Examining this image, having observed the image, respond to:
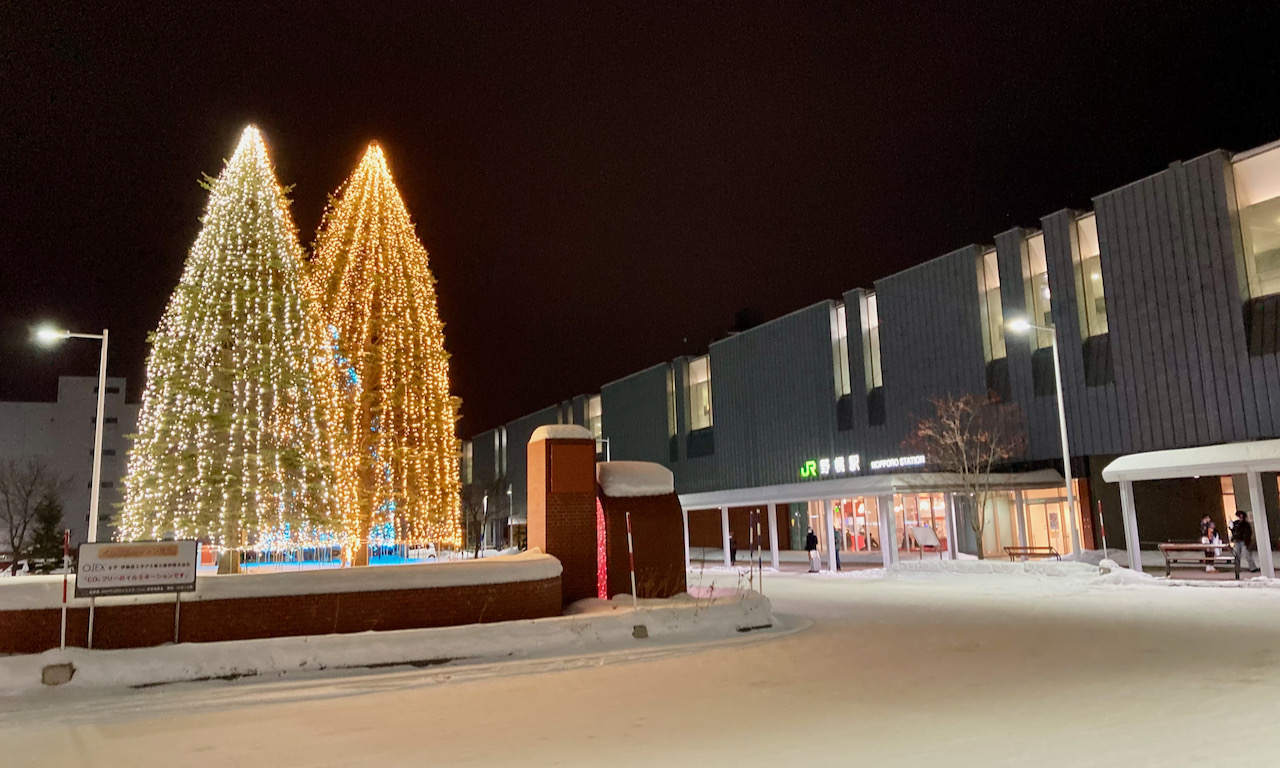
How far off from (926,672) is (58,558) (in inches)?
1315

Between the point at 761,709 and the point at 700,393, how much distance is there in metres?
49.5

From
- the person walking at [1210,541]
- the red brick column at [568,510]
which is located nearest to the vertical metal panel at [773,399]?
the person walking at [1210,541]

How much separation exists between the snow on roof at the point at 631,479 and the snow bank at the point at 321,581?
2.43 metres

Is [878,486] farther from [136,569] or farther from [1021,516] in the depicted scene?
[136,569]

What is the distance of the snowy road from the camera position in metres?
6.43

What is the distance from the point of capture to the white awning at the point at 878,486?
2997 cm

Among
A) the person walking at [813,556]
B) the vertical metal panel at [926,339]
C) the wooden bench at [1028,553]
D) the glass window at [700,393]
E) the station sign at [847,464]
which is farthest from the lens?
the glass window at [700,393]

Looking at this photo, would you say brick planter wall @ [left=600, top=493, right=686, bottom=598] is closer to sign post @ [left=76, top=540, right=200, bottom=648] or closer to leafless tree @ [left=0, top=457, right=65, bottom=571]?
sign post @ [left=76, top=540, right=200, bottom=648]

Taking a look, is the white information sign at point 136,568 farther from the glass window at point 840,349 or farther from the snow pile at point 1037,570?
the glass window at point 840,349

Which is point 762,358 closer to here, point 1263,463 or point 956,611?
point 1263,463

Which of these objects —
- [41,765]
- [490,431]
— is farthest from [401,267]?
[490,431]

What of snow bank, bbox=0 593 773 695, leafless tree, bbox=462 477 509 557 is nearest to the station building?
snow bank, bbox=0 593 773 695

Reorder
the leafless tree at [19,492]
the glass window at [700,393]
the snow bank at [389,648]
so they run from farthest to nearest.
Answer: the leafless tree at [19,492], the glass window at [700,393], the snow bank at [389,648]

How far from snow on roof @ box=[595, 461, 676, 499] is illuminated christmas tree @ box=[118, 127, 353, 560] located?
4.77 m
